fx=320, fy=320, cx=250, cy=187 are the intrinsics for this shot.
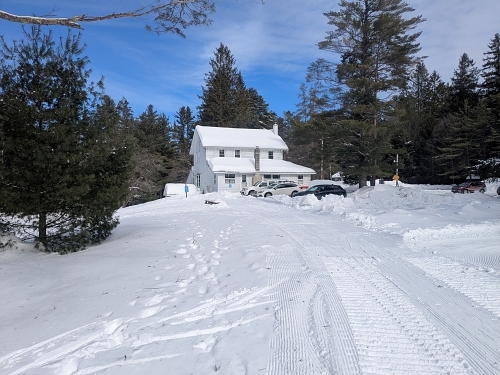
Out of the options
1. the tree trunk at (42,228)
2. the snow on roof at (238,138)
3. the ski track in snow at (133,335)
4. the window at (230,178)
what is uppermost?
the snow on roof at (238,138)

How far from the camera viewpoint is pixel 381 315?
156 inches

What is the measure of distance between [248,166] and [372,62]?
643 inches

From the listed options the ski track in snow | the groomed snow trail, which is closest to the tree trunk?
the ski track in snow

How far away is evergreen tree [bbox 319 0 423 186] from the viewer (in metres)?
24.2

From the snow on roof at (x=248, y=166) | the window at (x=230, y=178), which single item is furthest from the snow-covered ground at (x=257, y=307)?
the snow on roof at (x=248, y=166)

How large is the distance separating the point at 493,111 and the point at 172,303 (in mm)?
47249

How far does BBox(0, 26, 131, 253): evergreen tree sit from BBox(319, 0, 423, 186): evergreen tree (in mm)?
19456

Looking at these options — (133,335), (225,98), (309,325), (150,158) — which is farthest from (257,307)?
(225,98)

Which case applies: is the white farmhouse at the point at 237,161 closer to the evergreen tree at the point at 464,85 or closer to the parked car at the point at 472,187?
the parked car at the point at 472,187

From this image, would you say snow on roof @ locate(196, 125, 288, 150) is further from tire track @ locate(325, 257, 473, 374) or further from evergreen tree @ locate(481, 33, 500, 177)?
tire track @ locate(325, 257, 473, 374)

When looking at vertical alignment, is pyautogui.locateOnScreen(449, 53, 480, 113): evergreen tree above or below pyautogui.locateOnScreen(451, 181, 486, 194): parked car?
above

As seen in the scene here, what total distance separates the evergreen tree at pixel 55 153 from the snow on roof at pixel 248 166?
24773 mm

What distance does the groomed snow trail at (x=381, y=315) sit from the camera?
3.04m

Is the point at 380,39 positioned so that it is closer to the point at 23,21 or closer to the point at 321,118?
the point at 321,118
